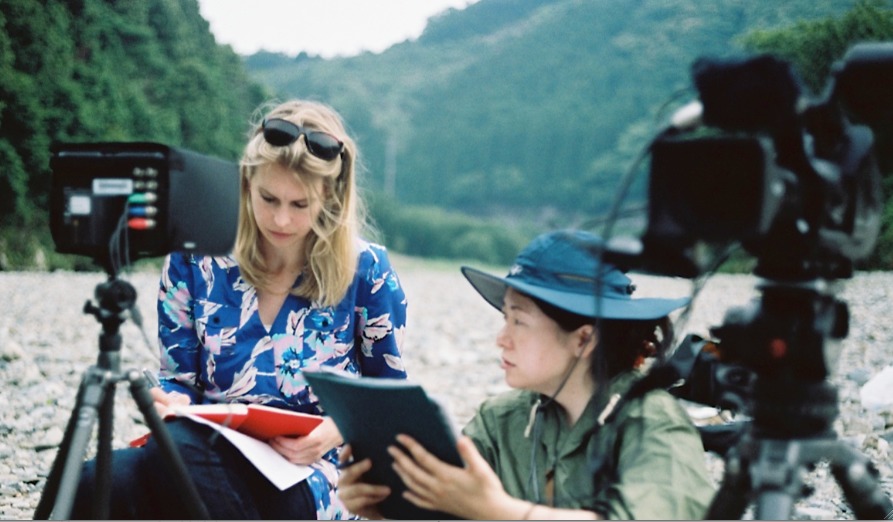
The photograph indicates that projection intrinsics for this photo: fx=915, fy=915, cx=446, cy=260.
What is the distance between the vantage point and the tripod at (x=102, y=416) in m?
1.69

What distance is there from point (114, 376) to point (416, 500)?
63cm

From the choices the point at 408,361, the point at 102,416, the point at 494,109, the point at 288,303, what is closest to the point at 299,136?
the point at 288,303

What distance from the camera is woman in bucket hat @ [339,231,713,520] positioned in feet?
5.57

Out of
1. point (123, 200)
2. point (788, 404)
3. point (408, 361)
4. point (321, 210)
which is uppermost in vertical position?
point (123, 200)

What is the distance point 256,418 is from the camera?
227 cm

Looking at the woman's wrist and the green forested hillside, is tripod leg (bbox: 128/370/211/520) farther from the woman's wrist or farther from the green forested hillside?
the green forested hillside

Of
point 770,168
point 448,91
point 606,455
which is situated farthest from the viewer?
point 448,91

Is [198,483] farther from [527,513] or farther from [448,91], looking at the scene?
[448,91]

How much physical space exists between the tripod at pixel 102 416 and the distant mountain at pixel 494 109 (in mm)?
31406

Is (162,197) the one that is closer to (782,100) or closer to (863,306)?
(782,100)

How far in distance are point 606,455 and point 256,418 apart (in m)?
0.97

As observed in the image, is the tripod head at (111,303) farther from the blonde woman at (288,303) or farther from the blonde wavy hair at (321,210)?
the blonde wavy hair at (321,210)

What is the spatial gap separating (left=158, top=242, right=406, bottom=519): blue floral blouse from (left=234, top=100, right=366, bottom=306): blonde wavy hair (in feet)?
0.16

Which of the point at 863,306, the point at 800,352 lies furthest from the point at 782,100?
the point at 863,306
